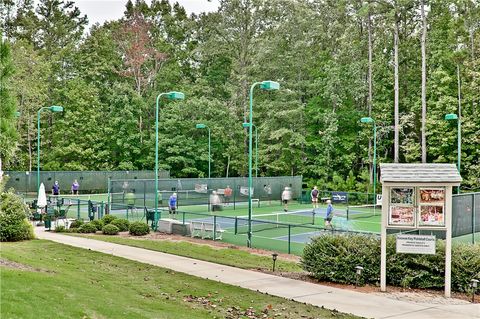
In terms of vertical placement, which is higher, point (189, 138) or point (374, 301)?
point (189, 138)

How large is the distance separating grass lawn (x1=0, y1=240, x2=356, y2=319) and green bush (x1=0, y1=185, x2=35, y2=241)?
3.90 meters

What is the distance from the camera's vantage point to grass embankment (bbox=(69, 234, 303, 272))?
721 inches

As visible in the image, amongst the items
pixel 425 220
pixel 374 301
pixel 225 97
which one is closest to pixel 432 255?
pixel 425 220

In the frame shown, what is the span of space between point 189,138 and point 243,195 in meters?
19.6

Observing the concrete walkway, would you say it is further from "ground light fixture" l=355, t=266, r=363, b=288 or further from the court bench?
the court bench

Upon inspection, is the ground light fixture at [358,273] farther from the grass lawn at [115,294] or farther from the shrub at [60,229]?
the shrub at [60,229]

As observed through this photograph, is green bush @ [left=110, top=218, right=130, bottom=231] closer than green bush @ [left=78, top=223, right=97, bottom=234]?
No

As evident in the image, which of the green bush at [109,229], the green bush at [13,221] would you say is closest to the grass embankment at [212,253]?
the green bush at [109,229]

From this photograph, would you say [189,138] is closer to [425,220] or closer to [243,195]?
[243,195]

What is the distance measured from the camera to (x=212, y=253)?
20.7m

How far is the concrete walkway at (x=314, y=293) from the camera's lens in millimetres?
12320

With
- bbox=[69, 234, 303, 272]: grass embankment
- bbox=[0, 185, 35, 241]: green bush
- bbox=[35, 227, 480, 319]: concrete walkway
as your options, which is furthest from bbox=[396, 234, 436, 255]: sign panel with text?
bbox=[0, 185, 35, 241]: green bush

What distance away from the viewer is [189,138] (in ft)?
200

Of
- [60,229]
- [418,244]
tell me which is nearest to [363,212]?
[60,229]
